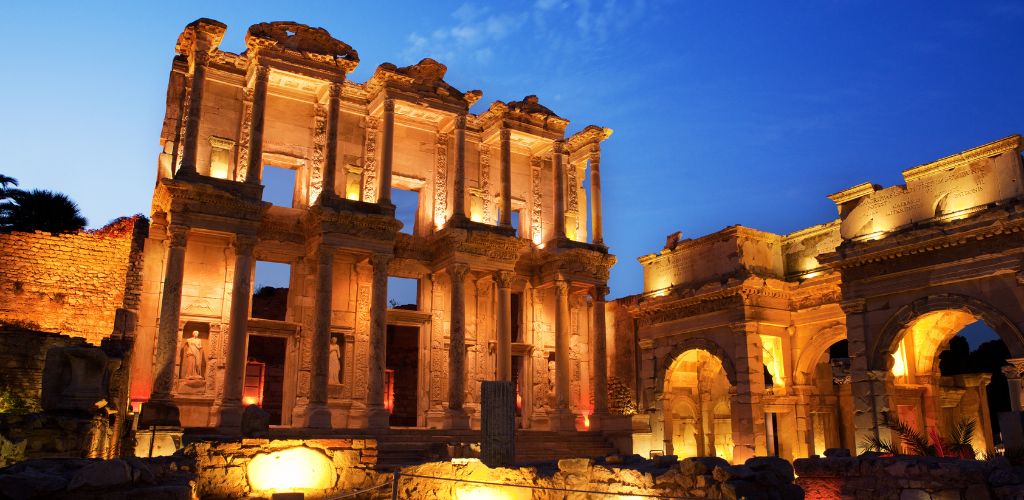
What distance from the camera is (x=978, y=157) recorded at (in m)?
18.7

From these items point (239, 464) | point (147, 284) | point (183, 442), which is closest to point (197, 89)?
point (147, 284)

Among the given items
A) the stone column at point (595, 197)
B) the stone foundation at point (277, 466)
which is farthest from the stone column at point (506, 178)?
the stone foundation at point (277, 466)

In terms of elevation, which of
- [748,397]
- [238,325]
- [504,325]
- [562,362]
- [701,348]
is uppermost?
[504,325]

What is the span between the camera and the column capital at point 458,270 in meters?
24.0

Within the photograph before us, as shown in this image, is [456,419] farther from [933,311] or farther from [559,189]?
[933,311]

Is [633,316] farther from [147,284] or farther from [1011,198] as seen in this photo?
[147,284]

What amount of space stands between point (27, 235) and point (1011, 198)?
25.1 metres

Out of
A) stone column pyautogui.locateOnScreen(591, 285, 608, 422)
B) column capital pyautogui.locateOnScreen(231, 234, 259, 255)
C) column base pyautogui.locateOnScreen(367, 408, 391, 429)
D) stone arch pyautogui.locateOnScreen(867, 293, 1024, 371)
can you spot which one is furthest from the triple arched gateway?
column capital pyautogui.locateOnScreen(231, 234, 259, 255)

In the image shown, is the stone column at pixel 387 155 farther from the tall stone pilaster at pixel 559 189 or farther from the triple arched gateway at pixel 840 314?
the triple arched gateway at pixel 840 314

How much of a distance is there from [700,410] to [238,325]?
15.0 meters

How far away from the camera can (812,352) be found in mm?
23281

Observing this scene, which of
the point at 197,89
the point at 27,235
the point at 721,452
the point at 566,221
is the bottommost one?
the point at 721,452

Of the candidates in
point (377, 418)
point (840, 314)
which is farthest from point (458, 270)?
point (840, 314)

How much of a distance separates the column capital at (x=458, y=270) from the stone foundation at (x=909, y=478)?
11777 mm
